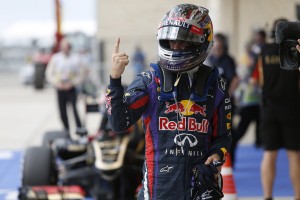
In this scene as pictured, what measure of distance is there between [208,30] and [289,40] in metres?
0.48

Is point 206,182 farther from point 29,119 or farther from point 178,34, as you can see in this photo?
point 29,119

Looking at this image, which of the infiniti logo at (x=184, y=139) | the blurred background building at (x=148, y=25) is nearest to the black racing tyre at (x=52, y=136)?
the blurred background building at (x=148, y=25)

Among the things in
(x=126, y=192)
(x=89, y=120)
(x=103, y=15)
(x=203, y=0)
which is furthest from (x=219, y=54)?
(x=103, y=15)

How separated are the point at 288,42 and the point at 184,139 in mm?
846

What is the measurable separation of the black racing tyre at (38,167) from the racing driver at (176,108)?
3.30 m

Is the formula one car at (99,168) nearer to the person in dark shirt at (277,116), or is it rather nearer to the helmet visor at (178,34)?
the person in dark shirt at (277,116)

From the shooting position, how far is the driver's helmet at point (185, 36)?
13.4 feet

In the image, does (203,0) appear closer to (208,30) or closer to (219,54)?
(208,30)

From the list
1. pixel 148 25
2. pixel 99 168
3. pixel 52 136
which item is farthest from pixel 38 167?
pixel 148 25

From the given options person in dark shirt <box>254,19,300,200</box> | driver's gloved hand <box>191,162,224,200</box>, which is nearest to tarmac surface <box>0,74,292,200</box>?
person in dark shirt <box>254,19,300,200</box>

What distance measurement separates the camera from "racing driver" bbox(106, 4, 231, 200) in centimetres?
405

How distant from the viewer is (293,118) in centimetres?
746

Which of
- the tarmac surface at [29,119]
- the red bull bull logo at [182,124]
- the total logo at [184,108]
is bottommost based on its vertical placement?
the tarmac surface at [29,119]

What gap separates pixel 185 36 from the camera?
13.4 feet
